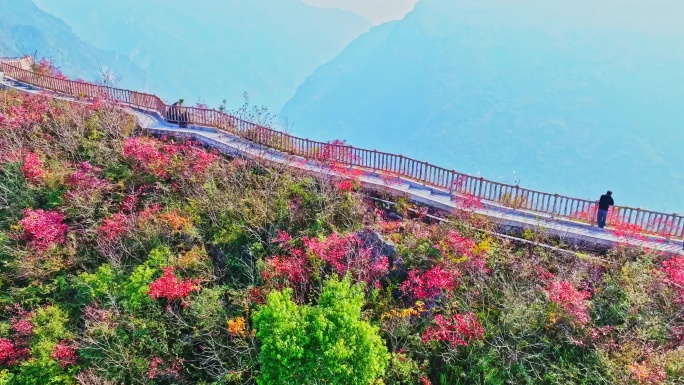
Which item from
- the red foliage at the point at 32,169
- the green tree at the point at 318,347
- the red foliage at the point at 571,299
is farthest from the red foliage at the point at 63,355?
the red foliage at the point at 571,299

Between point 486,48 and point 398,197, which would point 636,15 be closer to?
point 486,48

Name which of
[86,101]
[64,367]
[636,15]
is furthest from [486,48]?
[64,367]

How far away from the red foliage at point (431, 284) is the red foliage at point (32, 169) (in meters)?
15.9

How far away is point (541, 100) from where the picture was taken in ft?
490

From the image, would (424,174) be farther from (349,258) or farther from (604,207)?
(604,207)

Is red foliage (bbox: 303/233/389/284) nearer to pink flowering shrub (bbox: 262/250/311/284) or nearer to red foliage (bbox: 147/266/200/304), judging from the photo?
pink flowering shrub (bbox: 262/250/311/284)

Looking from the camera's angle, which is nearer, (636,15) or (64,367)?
(64,367)

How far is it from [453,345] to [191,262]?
8.88 m

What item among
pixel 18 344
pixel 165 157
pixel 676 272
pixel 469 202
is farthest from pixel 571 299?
pixel 18 344

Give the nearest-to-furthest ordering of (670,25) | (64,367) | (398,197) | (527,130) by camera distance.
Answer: (64,367) → (398,197) → (527,130) → (670,25)

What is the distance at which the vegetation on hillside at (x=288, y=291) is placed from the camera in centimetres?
1145

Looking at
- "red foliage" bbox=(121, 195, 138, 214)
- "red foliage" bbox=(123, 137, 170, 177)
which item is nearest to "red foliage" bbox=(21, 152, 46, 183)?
"red foliage" bbox=(123, 137, 170, 177)

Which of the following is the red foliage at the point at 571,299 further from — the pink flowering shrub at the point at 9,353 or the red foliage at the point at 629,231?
the pink flowering shrub at the point at 9,353

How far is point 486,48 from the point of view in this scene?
178625mm
